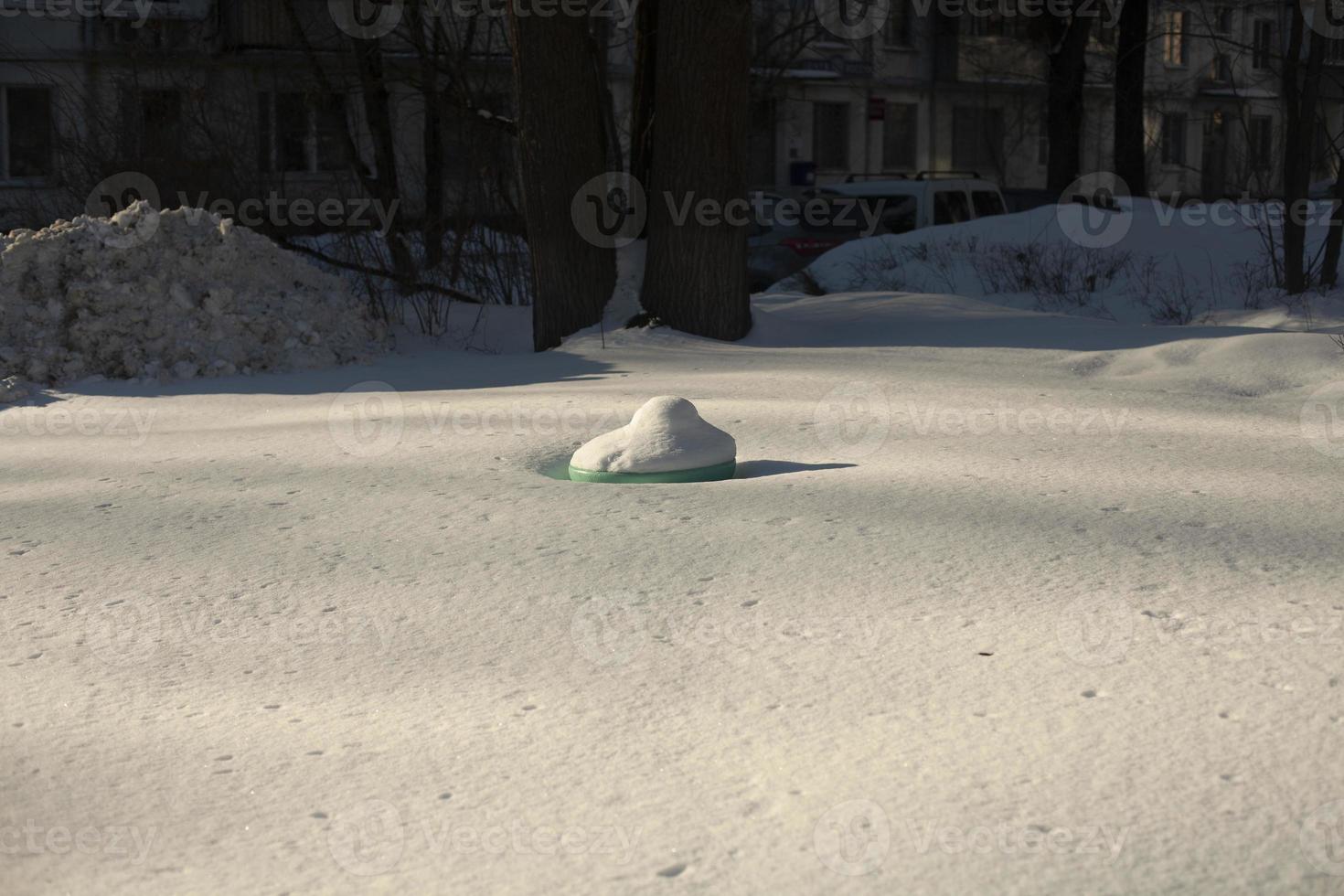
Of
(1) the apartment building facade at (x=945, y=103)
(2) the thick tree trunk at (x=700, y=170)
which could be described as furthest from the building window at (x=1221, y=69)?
(2) the thick tree trunk at (x=700, y=170)

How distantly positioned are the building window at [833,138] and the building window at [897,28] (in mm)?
1526

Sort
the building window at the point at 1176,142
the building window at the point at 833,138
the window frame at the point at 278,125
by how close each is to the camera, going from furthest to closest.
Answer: the building window at the point at 1176,142, the building window at the point at 833,138, the window frame at the point at 278,125

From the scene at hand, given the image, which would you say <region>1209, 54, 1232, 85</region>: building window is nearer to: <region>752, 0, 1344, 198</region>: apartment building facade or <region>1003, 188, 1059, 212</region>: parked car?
<region>752, 0, 1344, 198</region>: apartment building facade

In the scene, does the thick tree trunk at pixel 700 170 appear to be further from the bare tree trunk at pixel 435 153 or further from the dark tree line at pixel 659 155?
the bare tree trunk at pixel 435 153

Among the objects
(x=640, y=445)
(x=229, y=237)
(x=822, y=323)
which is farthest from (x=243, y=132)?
(x=640, y=445)

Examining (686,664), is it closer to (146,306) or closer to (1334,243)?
(146,306)

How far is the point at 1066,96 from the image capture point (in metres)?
19.5

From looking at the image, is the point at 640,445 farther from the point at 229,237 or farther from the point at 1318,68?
the point at 1318,68

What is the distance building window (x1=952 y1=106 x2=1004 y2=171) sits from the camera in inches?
1187

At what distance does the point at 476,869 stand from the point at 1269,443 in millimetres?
3526

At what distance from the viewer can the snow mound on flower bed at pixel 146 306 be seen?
7000 millimetres

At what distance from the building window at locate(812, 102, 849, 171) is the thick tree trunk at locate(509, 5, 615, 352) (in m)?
21.6

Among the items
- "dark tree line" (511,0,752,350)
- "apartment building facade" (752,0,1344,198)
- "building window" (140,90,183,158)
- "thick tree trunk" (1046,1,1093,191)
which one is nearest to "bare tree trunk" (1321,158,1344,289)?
"dark tree line" (511,0,752,350)

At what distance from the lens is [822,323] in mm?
8719
